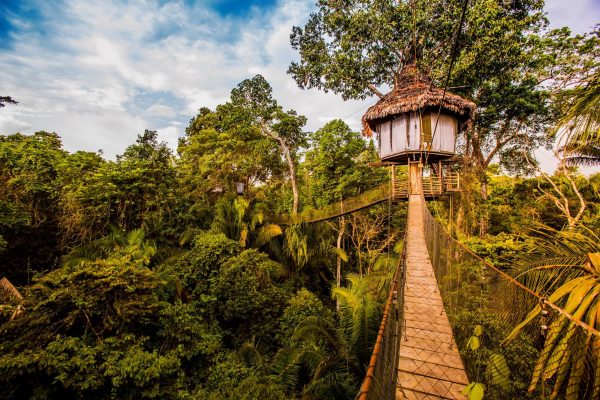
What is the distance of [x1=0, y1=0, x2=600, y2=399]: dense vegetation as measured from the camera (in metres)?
4.55

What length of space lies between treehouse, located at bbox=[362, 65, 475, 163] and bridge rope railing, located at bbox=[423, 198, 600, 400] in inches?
217

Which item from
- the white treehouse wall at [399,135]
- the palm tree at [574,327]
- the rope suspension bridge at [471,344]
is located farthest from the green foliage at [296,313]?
the white treehouse wall at [399,135]

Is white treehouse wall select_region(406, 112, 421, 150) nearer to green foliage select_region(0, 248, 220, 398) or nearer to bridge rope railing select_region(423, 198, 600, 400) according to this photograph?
bridge rope railing select_region(423, 198, 600, 400)

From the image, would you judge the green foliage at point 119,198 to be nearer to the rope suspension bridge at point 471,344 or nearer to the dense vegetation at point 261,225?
the dense vegetation at point 261,225

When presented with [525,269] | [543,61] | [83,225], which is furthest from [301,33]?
[525,269]

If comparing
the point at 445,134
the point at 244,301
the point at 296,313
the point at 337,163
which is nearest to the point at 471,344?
the point at 296,313

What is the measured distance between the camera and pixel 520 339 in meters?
3.85

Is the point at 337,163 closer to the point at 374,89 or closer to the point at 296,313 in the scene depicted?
the point at 374,89

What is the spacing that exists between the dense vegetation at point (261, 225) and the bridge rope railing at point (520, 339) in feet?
1.17

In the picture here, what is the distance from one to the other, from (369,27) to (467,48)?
3.82 m

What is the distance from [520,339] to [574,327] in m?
2.99

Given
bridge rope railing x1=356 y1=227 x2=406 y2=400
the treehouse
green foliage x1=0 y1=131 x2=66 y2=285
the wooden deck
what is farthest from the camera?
the treehouse

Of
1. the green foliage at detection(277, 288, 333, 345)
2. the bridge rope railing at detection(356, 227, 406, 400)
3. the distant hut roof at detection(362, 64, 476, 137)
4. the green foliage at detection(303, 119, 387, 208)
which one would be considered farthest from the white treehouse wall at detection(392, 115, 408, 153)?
the bridge rope railing at detection(356, 227, 406, 400)

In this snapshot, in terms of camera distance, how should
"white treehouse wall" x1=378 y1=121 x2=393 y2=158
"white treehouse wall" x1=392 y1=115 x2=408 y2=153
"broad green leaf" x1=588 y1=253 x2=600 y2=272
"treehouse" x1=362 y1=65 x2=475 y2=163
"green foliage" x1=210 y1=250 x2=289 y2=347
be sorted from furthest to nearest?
"white treehouse wall" x1=378 y1=121 x2=393 y2=158
"white treehouse wall" x1=392 y1=115 x2=408 y2=153
"treehouse" x1=362 y1=65 x2=475 y2=163
"green foliage" x1=210 y1=250 x2=289 y2=347
"broad green leaf" x1=588 y1=253 x2=600 y2=272
